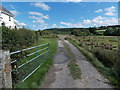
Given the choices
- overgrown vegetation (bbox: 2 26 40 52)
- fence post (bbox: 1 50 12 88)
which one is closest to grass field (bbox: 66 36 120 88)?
fence post (bbox: 1 50 12 88)

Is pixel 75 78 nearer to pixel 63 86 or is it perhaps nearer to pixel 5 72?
pixel 63 86

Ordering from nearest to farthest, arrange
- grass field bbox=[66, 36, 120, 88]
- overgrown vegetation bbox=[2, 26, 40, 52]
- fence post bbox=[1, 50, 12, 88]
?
fence post bbox=[1, 50, 12, 88] < grass field bbox=[66, 36, 120, 88] < overgrown vegetation bbox=[2, 26, 40, 52]

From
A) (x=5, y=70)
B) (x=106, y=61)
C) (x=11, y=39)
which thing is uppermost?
(x=11, y=39)

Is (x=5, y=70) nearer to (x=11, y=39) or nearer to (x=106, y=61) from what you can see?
(x=11, y=39)

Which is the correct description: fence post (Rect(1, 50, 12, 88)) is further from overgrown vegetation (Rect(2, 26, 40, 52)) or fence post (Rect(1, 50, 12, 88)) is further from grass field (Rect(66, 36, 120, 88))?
grass field (Rect(66, 36, 120, 88))

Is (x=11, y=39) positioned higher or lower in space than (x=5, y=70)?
higher

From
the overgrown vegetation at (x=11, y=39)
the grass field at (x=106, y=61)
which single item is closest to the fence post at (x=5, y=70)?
the overgrown vegetation at (x=11, y=39)

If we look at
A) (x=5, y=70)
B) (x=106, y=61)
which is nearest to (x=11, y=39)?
(x=5, y=70)

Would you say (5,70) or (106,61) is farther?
(106,61)

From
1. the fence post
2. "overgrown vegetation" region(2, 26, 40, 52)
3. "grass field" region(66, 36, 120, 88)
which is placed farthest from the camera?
"overgrown vegetation" region(2, 26, 40, 52)

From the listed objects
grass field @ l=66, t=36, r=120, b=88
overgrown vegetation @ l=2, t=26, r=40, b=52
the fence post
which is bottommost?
grass field @ l=66, t=36, r=120, b=88

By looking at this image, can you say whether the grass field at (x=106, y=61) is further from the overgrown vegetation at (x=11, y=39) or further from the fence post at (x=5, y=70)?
the overgrown vegetation at (x=11, y=39)

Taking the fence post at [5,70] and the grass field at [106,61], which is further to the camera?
the grass field at [106,61]

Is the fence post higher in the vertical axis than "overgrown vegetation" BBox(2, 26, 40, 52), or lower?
lower
